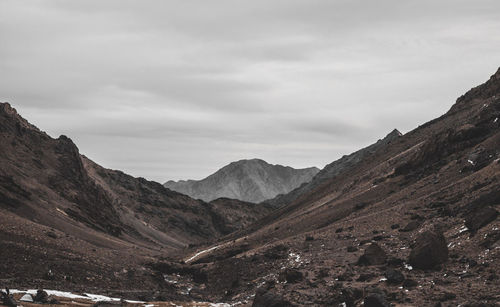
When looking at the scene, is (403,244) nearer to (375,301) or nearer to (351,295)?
(351,295)

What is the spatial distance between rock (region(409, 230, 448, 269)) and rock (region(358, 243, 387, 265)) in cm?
646

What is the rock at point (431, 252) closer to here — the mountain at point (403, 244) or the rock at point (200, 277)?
the mountain at point (403, 244)

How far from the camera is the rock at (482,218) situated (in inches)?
1740

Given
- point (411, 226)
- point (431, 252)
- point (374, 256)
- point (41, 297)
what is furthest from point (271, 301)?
point (411, 226)

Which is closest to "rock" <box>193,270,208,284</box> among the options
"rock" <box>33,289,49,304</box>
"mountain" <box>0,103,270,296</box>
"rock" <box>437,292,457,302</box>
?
"mountain" <box>0,103,270,296</box>

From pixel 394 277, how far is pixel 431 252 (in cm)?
514

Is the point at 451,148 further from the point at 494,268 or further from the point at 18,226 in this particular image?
the point at 18,226

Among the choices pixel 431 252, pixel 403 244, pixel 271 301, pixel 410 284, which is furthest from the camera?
pixel 403 244

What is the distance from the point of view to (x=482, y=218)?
147ft

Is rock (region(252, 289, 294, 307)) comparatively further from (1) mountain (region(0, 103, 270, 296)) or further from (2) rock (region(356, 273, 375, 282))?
(1) mountain (region(0, 103, 270, 296))

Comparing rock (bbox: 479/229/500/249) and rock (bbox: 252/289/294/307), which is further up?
rock (bbox: 479/229/500/249)

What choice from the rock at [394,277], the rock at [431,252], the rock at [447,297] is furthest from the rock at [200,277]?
the rock at [447,297]

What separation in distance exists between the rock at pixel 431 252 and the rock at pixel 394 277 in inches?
140

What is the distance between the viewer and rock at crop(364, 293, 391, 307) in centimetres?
3384
